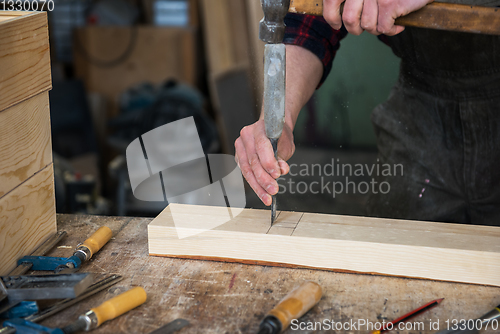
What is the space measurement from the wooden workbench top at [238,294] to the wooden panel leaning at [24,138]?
0.14 m

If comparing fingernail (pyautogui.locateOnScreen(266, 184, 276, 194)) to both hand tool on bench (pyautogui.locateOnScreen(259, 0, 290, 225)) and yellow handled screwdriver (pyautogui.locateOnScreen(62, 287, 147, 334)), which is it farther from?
yellow handled screwdriver (pyautogui.locateOnScreen(62, 287, 147, 334))

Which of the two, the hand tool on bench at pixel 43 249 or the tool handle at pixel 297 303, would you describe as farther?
the hand tool on bench at pixel 43 249

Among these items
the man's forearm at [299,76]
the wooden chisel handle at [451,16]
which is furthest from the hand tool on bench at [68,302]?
the wooden chisel handle at [451,16]

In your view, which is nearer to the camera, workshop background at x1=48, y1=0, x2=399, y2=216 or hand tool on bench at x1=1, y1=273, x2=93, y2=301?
hand tool on bench at x1=1, y1=273, x2=93, y2=301

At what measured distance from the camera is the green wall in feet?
6.08

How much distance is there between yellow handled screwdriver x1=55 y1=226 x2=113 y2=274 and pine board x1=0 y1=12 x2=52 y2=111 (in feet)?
1.30

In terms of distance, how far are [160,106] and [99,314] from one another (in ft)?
7.69

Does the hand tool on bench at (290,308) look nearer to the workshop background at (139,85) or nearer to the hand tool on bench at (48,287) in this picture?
the hand tool on bench at (48,287)

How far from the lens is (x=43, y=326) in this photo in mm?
896

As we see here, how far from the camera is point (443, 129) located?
164 centimetres

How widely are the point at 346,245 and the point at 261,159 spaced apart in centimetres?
32

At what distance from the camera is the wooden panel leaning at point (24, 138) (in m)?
1.09

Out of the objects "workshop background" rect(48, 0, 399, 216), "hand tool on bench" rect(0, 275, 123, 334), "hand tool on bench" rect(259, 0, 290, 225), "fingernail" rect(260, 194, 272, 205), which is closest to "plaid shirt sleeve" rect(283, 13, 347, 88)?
"hand tool on bench" rect(259, 0, 290, 225)

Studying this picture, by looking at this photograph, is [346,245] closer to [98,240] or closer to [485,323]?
[485,323]
